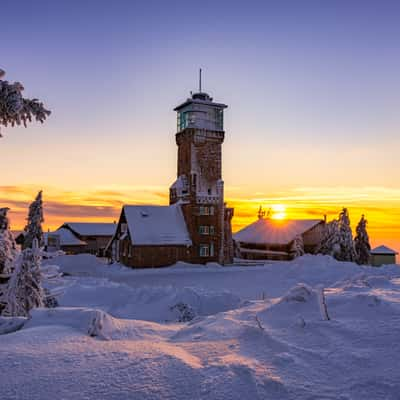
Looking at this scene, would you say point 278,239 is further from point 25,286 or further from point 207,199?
point 25,286

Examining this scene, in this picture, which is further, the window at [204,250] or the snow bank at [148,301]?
the window at [204,250]

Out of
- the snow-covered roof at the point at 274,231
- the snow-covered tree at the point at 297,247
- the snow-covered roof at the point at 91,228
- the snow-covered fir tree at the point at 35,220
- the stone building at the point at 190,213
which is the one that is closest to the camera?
the stone building at the point at 190,213

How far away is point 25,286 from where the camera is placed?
1009 cm

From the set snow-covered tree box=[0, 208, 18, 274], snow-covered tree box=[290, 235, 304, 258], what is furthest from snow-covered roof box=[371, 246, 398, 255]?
snow-covered tree box=[0, 208, 18, 274]

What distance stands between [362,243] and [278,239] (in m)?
13.3

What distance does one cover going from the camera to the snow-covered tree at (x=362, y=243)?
180ft

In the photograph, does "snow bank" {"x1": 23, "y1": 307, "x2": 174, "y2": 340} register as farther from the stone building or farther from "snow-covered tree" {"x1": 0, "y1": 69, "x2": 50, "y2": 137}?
the stone building

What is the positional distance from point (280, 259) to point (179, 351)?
155 ft

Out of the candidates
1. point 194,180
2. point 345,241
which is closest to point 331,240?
point 345,241

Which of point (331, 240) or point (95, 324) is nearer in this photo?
point (95, 324)

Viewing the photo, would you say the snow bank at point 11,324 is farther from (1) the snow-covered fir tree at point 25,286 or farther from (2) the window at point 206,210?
(2) the window at point 206,210

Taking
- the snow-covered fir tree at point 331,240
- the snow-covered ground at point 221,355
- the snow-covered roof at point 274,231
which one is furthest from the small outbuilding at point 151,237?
the snow-covered ground at point 221,355

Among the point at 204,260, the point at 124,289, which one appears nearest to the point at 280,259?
the point at 204,260

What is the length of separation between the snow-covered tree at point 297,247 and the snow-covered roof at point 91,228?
120ft
